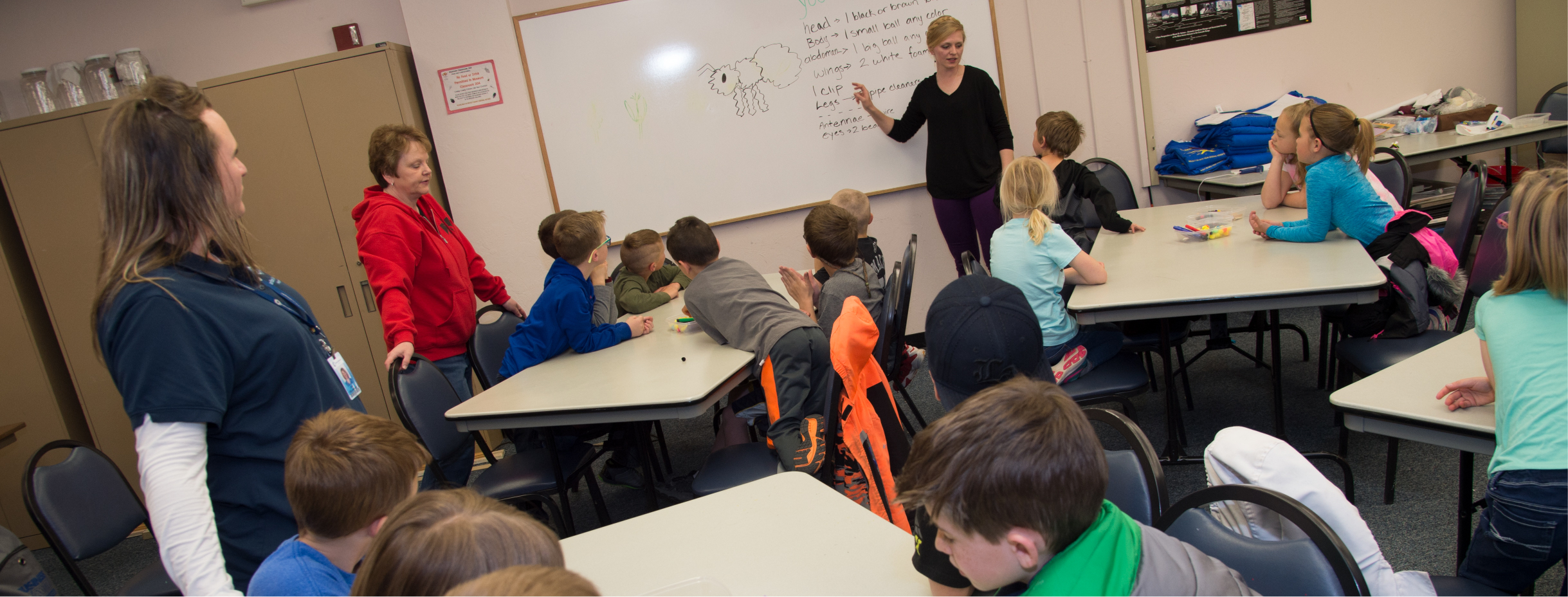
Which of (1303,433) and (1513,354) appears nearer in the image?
(1513,354)

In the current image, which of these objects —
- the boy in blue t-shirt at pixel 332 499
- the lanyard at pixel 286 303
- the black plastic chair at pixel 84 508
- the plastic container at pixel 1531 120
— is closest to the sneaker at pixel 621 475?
the black plastic chair at pixel 84 508

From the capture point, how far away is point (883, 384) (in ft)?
6.42

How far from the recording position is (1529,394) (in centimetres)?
129

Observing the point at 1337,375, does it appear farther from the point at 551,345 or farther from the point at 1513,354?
the point at 551,345

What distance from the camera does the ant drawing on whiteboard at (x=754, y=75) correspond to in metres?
4.31

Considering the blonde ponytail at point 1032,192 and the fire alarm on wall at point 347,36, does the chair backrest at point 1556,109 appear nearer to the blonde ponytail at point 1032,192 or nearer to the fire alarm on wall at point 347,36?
the blonde ponytail at point 1032,192

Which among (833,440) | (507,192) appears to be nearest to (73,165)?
(507,192)

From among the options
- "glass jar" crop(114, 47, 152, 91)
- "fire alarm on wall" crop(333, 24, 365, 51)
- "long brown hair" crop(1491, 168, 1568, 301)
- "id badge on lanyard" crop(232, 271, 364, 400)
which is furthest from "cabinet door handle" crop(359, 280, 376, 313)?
"long brown hair" crop(1491, 168, 1568, 301)

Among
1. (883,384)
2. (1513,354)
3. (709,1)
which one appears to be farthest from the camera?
(709,1)

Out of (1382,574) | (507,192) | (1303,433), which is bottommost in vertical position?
(1303,433)

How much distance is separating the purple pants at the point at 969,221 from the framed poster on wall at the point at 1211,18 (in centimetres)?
126

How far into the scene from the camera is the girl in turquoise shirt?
2576 millimetres

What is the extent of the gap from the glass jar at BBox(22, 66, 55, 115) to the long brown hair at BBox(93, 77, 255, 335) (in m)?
4.09

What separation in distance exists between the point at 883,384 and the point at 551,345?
4.56 feet
